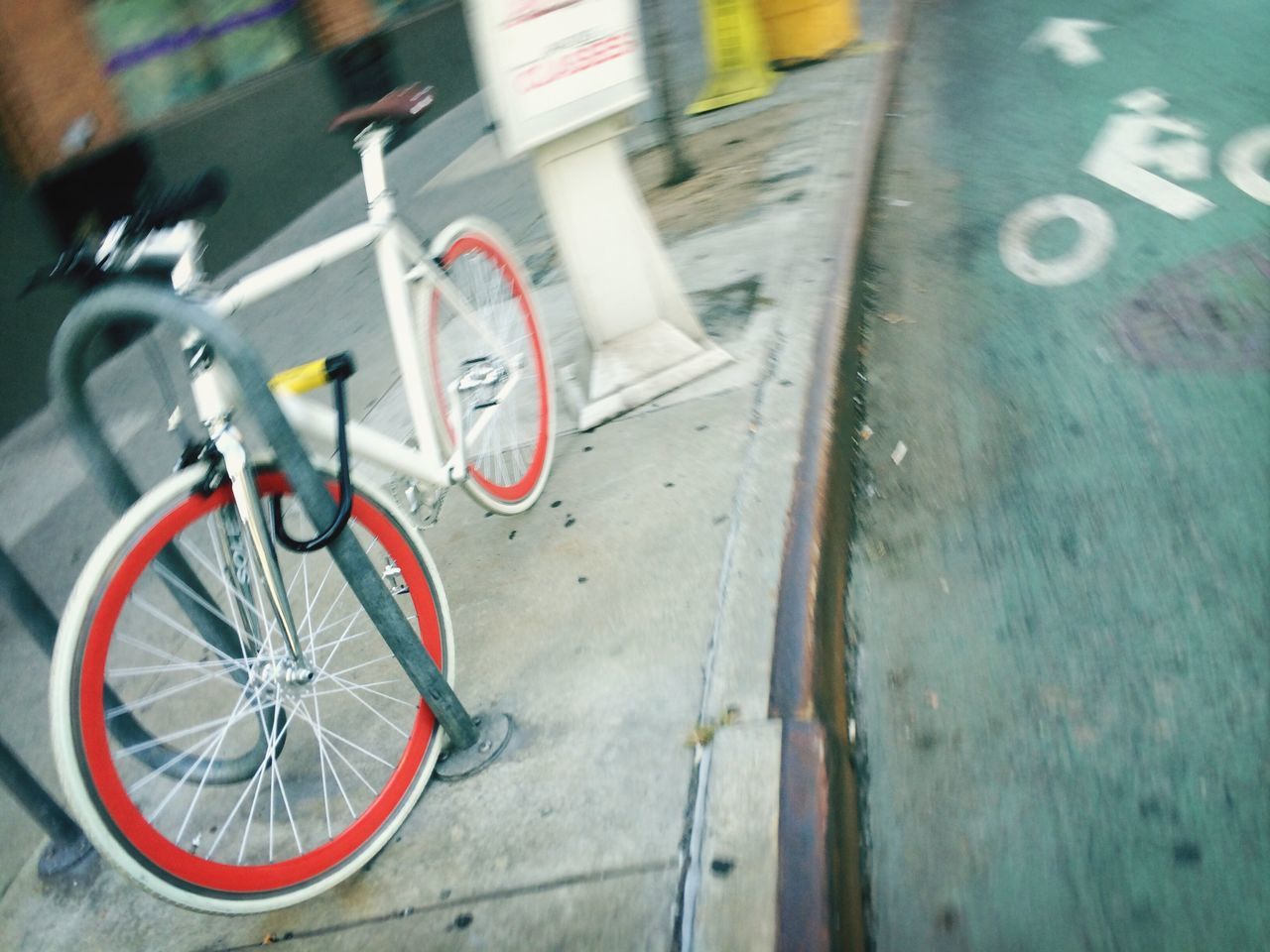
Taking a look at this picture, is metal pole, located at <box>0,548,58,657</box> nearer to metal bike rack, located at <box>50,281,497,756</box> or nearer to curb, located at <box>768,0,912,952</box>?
metal bike rack, located at <box>50,281,497,756</box>

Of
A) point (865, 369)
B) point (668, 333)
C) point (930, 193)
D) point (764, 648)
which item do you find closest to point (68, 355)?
point (764, 648)

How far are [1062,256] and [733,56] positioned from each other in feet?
15.2

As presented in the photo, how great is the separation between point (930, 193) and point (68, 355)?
490cm

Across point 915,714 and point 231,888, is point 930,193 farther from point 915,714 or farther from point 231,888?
point 231,888

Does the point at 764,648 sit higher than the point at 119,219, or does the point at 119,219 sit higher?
the point at 119,219

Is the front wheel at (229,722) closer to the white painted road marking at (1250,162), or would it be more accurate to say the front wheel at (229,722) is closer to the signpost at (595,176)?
the signpost at (595,176)

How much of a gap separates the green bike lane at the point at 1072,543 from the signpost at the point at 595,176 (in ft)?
3.00

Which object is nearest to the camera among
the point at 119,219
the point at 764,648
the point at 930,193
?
the point at 119,219

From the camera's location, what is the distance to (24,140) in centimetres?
→ 601

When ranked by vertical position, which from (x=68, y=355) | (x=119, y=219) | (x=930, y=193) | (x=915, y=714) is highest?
(x=119, y=219)

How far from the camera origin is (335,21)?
945 cm

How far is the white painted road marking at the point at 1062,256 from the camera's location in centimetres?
460

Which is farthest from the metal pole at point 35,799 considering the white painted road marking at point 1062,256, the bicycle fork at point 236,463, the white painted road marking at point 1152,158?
the white painted road marking at point 1152,158

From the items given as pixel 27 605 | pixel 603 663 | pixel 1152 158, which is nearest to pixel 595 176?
pixel 603 663
